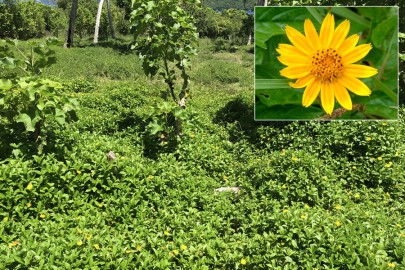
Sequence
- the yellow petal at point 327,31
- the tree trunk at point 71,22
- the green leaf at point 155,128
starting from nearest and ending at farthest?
the yellow petal at point 327,31, the green leaf at point 155,128, the tree trunk at point 71,22

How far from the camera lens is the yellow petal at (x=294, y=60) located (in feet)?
9.18

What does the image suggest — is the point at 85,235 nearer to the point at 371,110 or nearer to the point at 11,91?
the point at 11,91

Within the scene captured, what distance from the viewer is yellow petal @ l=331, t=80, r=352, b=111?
2822 millimetres

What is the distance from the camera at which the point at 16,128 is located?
15.4ft

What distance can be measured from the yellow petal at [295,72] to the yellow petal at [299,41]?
123mm

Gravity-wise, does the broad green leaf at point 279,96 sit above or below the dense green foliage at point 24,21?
below

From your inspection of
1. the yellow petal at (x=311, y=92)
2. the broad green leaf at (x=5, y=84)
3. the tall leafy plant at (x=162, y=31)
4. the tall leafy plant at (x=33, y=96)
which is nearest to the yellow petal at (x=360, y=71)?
the yellow petal at (x=311, y=92)

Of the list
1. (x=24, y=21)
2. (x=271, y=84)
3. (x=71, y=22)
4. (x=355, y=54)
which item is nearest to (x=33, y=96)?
(x=271, y=84)

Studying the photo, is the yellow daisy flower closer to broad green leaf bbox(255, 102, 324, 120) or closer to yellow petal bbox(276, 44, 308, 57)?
yellow petal bbox(276, 44, 308, 57)

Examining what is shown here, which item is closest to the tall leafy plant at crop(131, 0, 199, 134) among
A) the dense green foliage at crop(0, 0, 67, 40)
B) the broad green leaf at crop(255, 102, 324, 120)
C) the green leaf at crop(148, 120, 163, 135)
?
the green leaf at crop(148, 120, 163, 135)

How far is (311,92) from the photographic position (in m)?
2.88

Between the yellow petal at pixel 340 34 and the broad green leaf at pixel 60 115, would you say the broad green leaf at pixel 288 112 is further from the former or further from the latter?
the broad green leaf at pixel 60 115

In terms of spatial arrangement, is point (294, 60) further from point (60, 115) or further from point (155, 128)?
point (155, 128)

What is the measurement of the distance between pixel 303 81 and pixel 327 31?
1.35 ft
